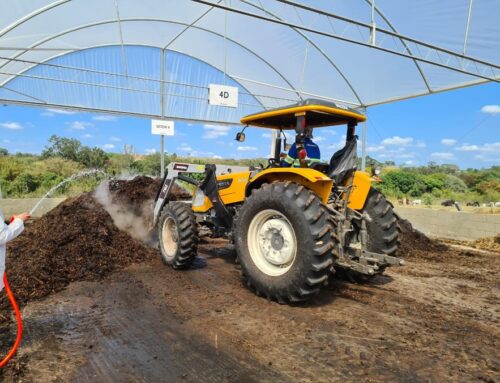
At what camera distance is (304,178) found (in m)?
4.65

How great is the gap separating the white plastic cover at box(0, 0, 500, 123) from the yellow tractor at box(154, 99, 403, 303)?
15.2 feet

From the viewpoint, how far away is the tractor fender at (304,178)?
4.32 m

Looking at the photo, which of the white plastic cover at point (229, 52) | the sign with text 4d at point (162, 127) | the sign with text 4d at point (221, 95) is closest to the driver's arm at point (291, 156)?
the white plastic cover at point (229, 52)

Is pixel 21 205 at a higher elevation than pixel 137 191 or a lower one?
lower

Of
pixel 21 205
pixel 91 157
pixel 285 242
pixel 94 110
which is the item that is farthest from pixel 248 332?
pixel 91 157

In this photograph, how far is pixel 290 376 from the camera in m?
2.88

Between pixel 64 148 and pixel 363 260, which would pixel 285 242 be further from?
pixel 64 148

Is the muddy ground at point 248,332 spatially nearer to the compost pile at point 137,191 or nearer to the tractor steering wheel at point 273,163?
the tractor steering wheel at point 273,163

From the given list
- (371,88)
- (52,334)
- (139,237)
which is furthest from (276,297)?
(371,88)

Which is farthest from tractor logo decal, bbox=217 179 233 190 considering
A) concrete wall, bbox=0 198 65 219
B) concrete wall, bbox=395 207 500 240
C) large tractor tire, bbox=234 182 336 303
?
concrete wall, bbox=0 198 65 219

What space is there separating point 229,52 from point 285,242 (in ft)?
37.7

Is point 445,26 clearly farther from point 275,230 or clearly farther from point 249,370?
point 249,370

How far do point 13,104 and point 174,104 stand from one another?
225 inches

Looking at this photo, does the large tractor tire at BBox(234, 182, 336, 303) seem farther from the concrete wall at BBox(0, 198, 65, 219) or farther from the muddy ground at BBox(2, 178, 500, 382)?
the concrete wall at BBox(0, 198, 65, 219)
